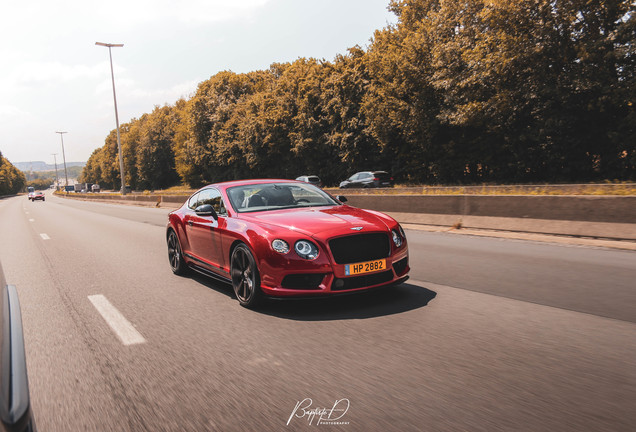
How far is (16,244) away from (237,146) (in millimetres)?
48092

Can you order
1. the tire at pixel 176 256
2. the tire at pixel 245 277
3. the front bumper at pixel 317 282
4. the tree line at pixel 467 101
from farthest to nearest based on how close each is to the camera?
the tree line at pixel 467 101 < the tire at pixel 176 256 < the tire at pixel 245 277 < the front bumper at pixel 317 282

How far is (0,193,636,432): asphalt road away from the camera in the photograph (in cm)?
282

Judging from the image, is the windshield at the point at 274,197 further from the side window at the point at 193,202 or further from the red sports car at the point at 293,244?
the side window at the point at 193,202

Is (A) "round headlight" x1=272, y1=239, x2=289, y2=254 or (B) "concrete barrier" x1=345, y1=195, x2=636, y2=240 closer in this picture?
(A) "round headlight" x1=272, y1=239, x2=289, y2=254

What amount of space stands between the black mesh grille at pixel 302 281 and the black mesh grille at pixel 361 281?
0.53 feet

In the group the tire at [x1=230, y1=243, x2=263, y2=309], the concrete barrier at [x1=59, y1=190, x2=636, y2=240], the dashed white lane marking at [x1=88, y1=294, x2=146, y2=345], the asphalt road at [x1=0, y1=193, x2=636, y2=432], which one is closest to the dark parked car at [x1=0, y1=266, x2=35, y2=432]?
the asphalt road at [x1=0, y1=193, x2=636, y2=432]

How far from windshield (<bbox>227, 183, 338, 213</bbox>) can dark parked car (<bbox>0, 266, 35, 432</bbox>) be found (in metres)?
3.99

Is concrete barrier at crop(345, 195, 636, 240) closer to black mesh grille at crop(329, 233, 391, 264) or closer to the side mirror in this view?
black mesh grille at crop(329, 233, 391, 264)

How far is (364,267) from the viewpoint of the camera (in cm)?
504

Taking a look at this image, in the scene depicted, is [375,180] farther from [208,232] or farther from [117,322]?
[117,322]

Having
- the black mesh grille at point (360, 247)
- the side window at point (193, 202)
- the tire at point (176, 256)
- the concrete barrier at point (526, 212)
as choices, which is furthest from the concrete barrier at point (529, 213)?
the tire at point (176, 256)

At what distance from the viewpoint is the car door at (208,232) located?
20.4ft

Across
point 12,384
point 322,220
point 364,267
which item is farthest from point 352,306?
point 12,384

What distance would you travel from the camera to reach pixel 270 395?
3.12 meters
